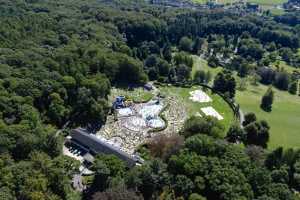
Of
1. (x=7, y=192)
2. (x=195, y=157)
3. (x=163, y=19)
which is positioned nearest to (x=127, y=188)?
(x=195, y=157)

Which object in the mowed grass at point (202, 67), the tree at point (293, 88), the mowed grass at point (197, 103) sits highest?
the mowed grass at point (197, 103)

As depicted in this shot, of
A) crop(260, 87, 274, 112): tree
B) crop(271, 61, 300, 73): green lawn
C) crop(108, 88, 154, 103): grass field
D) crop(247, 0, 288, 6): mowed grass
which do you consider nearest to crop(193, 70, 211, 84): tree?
crop(108, 88, 154, 103): grass field

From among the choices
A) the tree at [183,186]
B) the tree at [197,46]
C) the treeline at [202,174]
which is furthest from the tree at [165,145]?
the tree at [197,46]

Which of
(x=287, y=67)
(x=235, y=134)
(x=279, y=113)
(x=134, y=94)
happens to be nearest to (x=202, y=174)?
(x=235, y=134)

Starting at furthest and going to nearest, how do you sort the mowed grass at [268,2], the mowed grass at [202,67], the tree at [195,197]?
the mowed grass at [268,2]
the mowed grass at [202,67]
the tree at [195,197]

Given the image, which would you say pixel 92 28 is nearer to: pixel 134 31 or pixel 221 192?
pixel 134 31

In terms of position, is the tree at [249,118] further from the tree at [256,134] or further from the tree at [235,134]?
the tree at [235,134]

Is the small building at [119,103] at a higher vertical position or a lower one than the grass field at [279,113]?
higher
